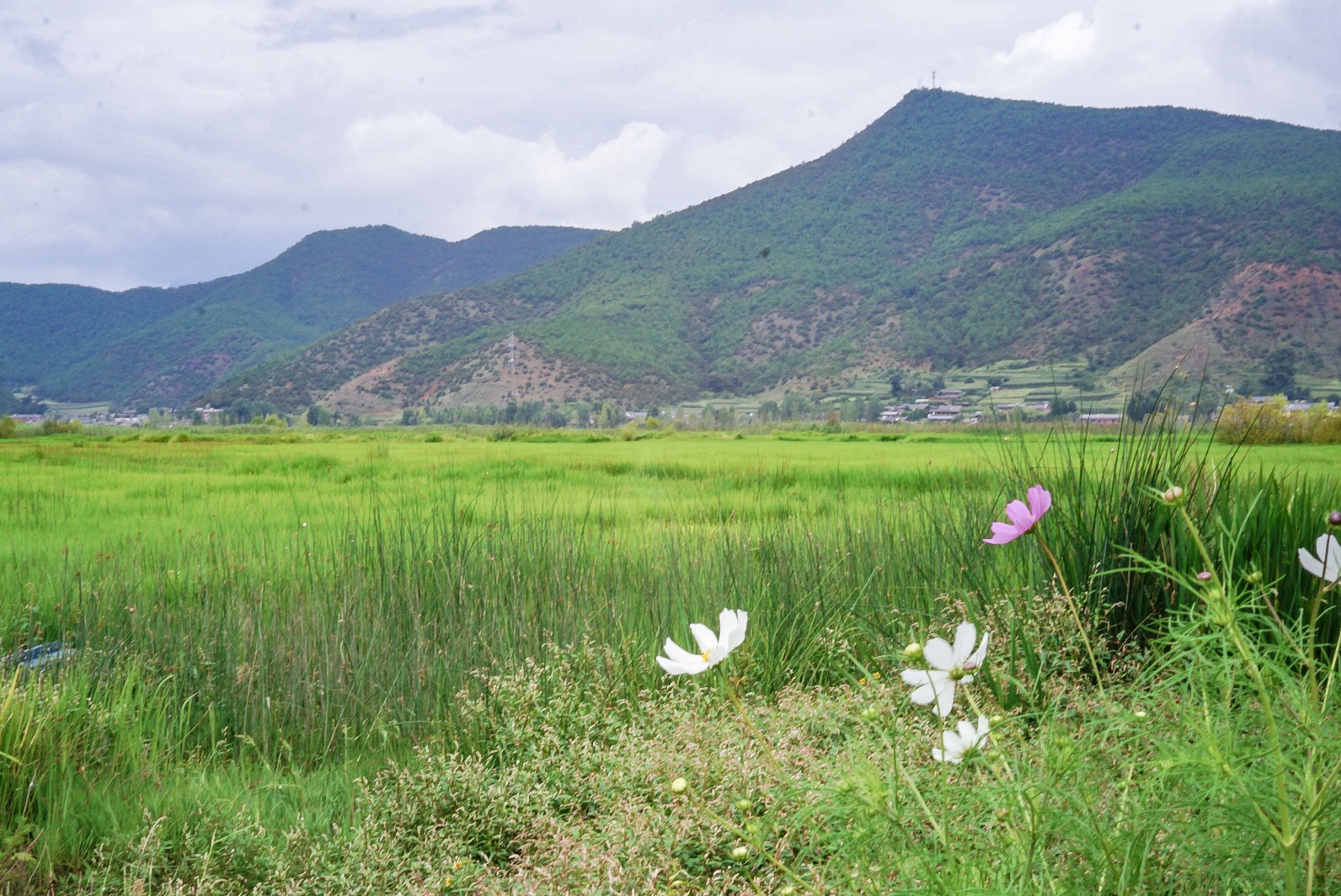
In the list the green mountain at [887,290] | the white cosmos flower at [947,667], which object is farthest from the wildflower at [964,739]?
the green mountain at [887,290]

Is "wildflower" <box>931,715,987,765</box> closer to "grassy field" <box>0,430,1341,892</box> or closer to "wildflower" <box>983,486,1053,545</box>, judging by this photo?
"grassy field" <box>0,430,1341,892</box>

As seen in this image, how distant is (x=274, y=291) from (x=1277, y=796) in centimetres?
8328

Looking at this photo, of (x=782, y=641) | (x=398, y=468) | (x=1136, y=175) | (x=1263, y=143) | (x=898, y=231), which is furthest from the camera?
(x=1136, y=175)

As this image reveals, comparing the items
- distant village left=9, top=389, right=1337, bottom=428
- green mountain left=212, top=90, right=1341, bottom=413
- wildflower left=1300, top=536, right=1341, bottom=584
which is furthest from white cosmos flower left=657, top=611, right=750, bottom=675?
green mountain left=212, top=90, right=1341, bottom=413

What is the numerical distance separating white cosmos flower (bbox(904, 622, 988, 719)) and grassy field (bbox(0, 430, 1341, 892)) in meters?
0.10

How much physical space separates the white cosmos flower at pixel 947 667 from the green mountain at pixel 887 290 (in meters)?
23.7

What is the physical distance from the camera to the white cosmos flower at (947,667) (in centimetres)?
113

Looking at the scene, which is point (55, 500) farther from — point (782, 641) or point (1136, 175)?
point (1136, 175)

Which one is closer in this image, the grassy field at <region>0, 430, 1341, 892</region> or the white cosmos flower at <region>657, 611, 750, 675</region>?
the white cosmos flower at <region>657, 611, 750, 675</region>

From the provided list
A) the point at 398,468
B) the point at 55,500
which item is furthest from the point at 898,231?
the point at 55,500

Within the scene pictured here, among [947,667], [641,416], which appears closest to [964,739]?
[947,667]

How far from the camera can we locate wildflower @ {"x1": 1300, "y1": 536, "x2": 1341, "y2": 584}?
1.17 meters

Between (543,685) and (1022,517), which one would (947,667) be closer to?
(1022,517)

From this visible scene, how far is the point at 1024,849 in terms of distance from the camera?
3.71 ft
